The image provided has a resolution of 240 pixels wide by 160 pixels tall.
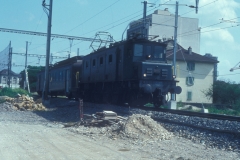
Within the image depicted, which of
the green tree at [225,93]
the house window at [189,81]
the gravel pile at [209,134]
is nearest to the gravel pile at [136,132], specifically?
the gravel pile at [209,134]

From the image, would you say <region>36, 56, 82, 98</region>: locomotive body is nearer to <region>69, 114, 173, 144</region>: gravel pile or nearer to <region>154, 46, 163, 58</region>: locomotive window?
<region>154, 46, 163, 58</region>: locomotive window

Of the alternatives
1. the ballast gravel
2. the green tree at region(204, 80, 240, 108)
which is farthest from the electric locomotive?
the green tree at region(204, 80, 240, 108)

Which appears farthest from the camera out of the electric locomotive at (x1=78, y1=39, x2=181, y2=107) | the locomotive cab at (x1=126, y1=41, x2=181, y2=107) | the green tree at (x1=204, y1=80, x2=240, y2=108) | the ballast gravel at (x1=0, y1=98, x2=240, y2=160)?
the green tree at (x1=204, y1=80, x2=240, y2=108)

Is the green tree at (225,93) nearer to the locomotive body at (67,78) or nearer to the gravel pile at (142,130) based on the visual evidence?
the locomotive body at (67,78)

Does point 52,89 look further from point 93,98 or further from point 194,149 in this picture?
point 194,149

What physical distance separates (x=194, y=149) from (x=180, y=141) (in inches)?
58.3

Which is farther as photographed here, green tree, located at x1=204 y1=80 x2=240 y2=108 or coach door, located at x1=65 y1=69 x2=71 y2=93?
green tree, located at x1=204 y1=80 x2=240 y2=108

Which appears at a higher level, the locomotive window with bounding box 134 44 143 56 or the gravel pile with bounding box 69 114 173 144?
the locomotive window with bounding box 134 44 143 56

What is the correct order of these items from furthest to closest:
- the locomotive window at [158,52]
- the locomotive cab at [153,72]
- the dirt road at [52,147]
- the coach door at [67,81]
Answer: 1. the coach door at [67,81]
2. the locomotive window at [158,52]
3. the locomotive cab at [153,72]
4. the dirt road at [52,147]

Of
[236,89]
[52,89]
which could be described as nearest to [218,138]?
[52,89]

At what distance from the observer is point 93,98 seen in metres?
28.3

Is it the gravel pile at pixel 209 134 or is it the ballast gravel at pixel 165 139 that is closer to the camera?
the ballast gravel at pixel 165 139

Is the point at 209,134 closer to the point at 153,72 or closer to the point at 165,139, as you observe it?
the point at 165,139

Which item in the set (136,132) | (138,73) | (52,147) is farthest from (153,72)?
(52,147)
